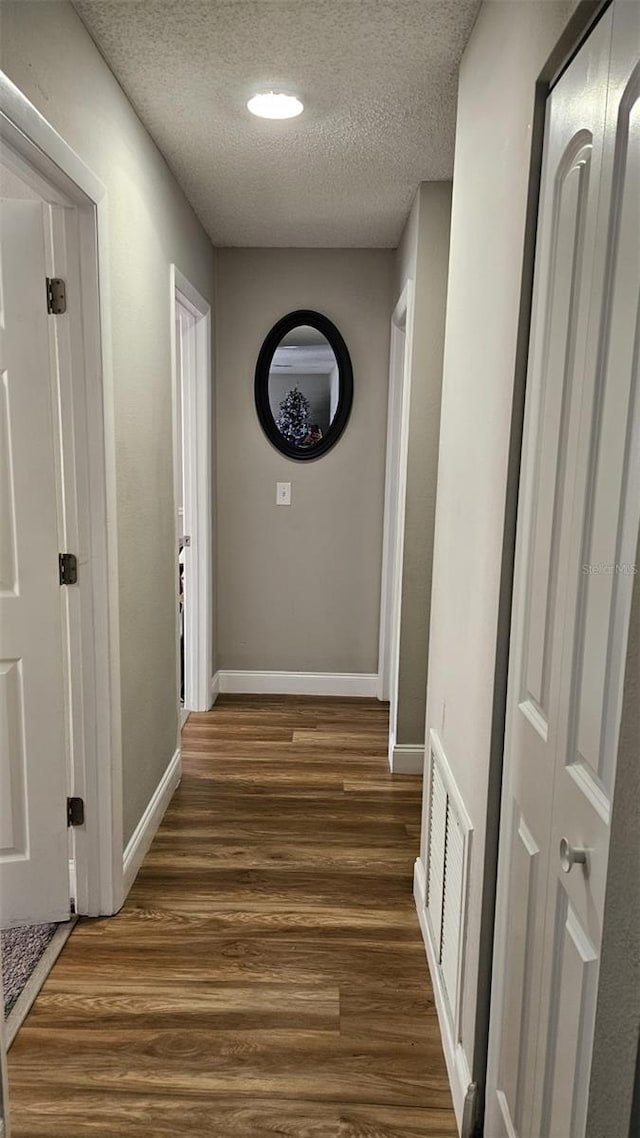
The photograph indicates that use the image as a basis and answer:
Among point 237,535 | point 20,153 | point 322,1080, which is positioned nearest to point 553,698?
point 322,1080

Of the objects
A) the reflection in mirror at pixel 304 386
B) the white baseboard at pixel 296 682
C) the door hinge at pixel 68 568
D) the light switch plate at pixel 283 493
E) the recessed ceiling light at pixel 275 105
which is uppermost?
the recessed ceiling light at pixel 275 105

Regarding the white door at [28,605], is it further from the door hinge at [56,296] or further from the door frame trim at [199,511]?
the door frame trim at [199,511]

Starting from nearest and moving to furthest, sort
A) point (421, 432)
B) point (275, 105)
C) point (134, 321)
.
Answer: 1. point (275, 105)
2. point (134, 321)
3. point (421, 432)

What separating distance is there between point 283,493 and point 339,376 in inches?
28.1

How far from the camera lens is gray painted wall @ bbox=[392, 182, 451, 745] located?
2959 mm

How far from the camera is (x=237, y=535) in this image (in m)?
4.23

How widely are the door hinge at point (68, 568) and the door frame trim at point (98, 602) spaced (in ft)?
0.10

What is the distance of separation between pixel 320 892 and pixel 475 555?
140 cm

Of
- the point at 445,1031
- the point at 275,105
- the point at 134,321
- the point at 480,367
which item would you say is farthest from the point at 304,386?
the point at 445,1031

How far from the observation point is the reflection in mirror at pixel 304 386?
4066mm

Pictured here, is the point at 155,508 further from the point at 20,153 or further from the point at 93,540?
the point at 20,153

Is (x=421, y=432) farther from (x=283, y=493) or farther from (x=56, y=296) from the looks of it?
(x=56, y=296)

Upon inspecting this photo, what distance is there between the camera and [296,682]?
4371 mm

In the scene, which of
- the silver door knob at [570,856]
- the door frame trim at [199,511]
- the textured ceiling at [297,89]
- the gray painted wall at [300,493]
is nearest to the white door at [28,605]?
the textured ceiling at [297,89]
